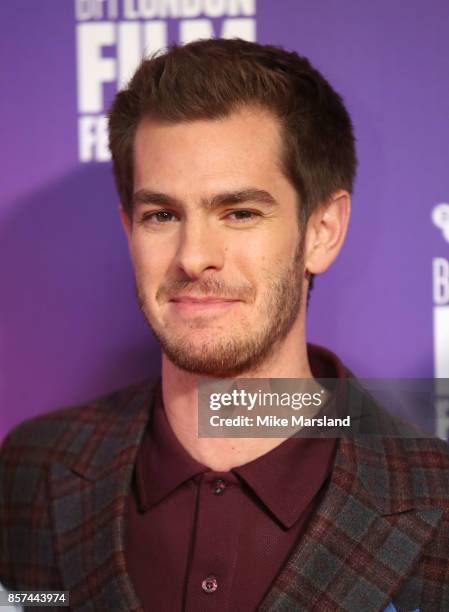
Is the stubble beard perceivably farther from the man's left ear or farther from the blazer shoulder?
the blazer shoulder

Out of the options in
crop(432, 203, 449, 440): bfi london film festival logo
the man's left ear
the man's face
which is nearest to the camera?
the man's face

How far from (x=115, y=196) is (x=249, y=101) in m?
0.50

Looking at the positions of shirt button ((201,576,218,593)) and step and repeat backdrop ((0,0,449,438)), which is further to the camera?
step and repeat backdrop ((0,0,449,438))

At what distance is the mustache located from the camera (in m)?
1.23

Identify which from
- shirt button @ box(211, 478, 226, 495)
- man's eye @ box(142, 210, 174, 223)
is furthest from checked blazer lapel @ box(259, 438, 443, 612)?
man's eye @ box(142, 210, 174, 223)

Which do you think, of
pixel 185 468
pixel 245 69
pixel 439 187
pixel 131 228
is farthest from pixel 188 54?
pixel 185 468

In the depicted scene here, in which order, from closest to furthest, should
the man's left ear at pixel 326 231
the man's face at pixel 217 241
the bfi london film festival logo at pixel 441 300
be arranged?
the man's face at pixel 217 241 < the man's left ear at pixel 326 231 < the bfi london film festival logo at pixel 441 300

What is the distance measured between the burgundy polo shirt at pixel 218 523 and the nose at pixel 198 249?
0.29 metres

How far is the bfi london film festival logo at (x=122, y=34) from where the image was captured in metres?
Result: 1.62

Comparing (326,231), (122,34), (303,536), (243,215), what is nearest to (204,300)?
(243,215)

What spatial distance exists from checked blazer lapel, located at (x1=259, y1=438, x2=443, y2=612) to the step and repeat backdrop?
44 cm

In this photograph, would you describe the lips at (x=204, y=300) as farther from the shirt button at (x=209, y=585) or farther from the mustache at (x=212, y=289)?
the shirt button at (x=209, y=585)

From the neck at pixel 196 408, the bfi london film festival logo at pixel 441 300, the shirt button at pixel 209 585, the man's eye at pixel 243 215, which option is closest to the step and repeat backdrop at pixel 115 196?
the bfi london film festival logo at pixel 441 300

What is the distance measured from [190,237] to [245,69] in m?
0.29
